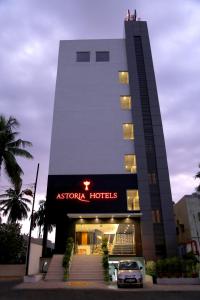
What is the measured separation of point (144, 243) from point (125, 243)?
2.55 m

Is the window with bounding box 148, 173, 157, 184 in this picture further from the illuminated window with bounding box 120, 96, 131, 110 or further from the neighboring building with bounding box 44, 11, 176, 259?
the illuminated window with bounding box 120, 96, 131, 110

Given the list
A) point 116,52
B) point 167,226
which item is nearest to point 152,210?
point 167,226

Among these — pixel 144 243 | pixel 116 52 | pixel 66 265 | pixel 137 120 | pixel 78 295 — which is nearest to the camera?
pixel 78 295

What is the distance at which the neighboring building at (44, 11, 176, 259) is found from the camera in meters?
28.1

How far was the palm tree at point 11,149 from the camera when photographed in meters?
25.7

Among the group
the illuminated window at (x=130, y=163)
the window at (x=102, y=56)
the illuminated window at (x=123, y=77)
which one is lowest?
the illuminated window at (x=130, y=163)

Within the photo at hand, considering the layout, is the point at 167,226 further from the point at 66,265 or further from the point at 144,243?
the point at 66,265

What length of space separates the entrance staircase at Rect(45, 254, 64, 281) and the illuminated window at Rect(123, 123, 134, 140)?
17.4 m

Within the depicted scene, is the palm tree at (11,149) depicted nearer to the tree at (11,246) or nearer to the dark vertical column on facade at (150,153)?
the tree at (11,246)

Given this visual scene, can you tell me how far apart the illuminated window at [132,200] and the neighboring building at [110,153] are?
Result: 12 centimetres

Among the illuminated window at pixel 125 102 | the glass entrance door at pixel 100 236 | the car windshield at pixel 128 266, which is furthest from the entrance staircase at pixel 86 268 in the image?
the illuminated window at pixel 125 102

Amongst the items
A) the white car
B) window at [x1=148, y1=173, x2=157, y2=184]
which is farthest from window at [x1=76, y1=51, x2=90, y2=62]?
the white car

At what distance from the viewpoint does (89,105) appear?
35469 millimetres

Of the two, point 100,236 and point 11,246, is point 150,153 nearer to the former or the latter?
point 100,236
